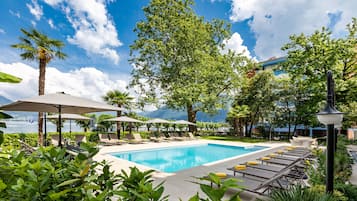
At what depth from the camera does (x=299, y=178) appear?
5.77 m

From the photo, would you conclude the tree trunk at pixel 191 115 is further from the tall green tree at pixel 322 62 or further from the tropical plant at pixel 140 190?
the tropical plant at pixel 140 190

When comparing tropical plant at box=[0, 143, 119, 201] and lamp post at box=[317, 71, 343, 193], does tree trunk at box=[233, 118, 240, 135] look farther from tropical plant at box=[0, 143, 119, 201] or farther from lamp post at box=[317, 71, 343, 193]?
tropical plant at box=[0, 143, 119, 201]

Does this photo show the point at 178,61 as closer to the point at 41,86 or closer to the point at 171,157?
the point at 171,157

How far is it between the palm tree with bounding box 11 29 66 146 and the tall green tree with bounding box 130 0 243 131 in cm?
1029

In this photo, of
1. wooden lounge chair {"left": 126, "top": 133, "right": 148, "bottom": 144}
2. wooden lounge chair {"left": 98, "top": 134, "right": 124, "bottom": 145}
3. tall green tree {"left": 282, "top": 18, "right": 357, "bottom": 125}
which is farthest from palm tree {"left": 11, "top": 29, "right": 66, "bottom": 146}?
tall green tree {"left": 282, "top": 18, "right": 357, "bottom": 125}

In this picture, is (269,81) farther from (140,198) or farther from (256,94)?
(140,198)

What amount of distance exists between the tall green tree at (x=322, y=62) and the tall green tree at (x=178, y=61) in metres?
7.34

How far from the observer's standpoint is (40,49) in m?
13.6

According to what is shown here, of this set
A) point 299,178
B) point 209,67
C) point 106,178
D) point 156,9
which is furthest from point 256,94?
point 106,178

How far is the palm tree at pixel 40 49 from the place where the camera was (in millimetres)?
13367

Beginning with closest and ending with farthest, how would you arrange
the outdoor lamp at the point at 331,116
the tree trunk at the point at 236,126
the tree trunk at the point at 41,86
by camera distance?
1. the outdoor lamp at the point at 331,116
2. the tree trunk at the point at 41,86
3. the tree trunk at the point at 236,126

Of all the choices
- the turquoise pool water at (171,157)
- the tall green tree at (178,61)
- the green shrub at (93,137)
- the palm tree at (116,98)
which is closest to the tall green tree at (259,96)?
the tall green tree at (178,61)

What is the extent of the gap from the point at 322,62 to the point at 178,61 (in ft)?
44.8

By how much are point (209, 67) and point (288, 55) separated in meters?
7.61
